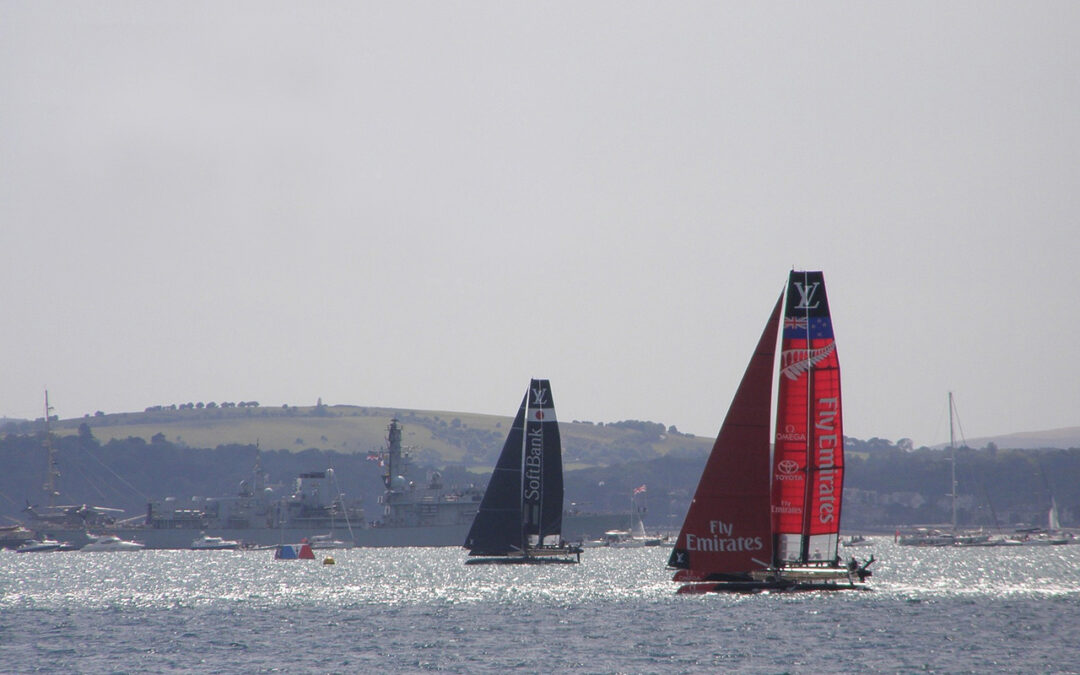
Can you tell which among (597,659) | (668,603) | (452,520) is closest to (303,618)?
(668,603)

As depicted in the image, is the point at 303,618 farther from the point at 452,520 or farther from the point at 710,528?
the point at 452,520

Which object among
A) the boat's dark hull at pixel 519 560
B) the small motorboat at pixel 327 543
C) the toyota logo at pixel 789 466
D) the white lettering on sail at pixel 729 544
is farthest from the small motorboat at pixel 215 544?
the toyota logo at pixel 789 466

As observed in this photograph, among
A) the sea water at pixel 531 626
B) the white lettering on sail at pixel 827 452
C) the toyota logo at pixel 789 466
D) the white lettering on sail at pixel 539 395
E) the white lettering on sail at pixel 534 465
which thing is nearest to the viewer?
the sea water at pixel 531 626

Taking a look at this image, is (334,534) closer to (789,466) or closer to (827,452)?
(789,466)

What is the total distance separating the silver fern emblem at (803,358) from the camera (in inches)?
1684

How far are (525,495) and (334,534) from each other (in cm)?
7010

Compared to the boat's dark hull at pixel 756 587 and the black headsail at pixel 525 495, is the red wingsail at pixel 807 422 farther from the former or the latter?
the black headsail at pixel 525 495

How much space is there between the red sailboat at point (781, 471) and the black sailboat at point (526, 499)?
120ft

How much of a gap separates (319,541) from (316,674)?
10984 cm

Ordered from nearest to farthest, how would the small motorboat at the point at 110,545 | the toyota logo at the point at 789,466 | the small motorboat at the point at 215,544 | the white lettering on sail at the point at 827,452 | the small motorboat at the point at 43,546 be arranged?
1. the white lettering on sail at the point at 827,452
2. the toyota logo at the point at 789,466
3. the small motorboat at the point at 215,544
4. the small motorboat at the point at 110,545
5. the small motorboat at the point at 43,546

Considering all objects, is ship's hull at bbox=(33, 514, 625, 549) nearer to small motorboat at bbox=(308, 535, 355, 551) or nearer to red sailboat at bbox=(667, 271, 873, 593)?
small motorboat at bbox=(308, 535, 355, 551)

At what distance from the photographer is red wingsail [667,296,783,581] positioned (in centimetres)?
4306

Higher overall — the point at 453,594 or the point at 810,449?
the point at 810,449

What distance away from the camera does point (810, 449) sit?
140ft
